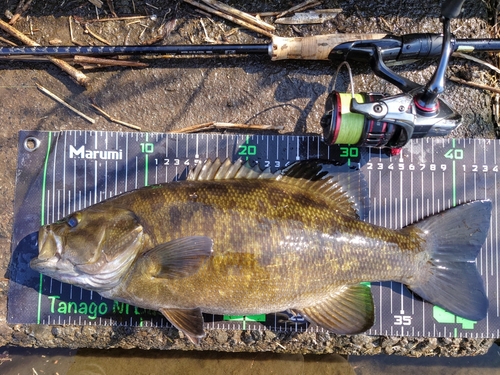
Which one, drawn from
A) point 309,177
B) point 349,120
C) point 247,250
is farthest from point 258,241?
point 349,120

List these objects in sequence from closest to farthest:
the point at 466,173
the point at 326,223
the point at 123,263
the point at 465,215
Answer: the point at 123,263
the point at 326,223
the point at 465,215
the point at 466,173

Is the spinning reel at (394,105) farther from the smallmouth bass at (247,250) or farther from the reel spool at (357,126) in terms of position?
the smallmouth bass at (247,250)

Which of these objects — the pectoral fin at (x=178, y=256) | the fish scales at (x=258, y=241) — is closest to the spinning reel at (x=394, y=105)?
the fish scales at (x=258, y=241)

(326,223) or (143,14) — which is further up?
(143,14)

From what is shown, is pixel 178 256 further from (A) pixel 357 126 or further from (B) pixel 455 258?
(B) pixel 455 258

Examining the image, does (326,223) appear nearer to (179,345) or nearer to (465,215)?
(465,215)

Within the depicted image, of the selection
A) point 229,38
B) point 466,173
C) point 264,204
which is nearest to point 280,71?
point 229,38
